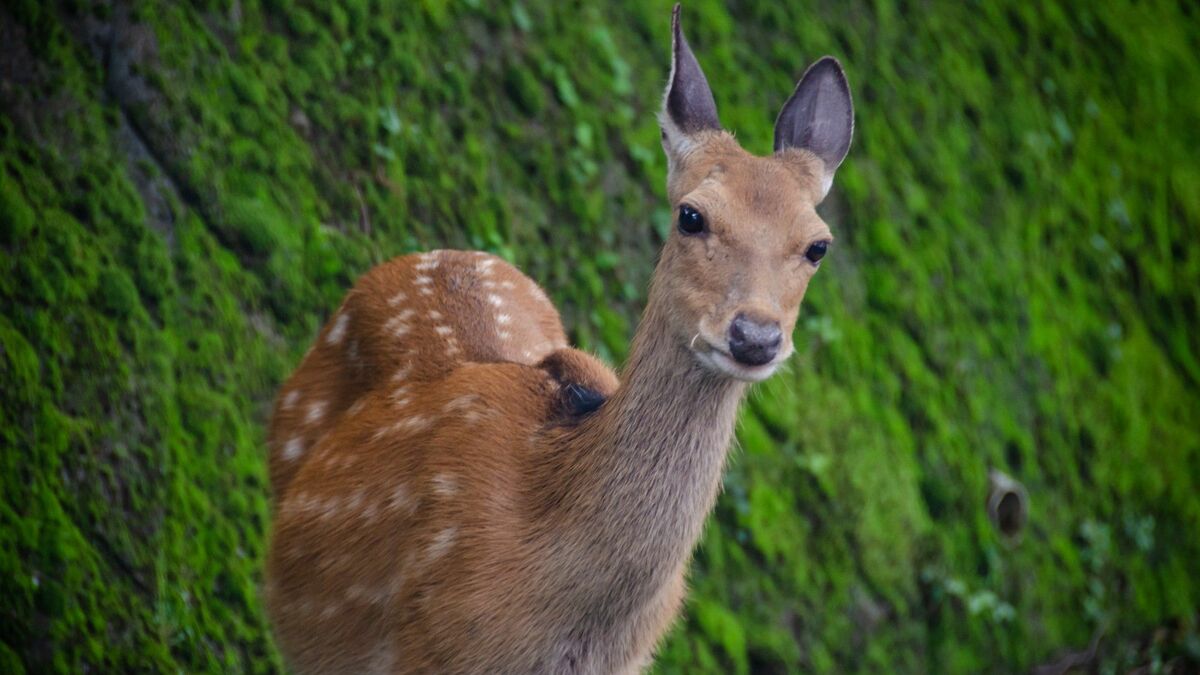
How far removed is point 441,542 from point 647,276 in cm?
330

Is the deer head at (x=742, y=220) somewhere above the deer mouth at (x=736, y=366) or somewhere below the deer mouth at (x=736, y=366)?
above

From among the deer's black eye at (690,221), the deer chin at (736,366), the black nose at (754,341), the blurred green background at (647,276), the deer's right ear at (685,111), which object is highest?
the deer's right ear at (685,111)

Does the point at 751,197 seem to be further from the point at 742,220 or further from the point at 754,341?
the point at 754,341

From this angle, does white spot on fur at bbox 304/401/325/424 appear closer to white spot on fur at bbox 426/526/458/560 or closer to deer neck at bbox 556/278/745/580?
white spot on fur at bbox 426/526/458/560

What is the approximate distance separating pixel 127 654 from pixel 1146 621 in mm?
6570

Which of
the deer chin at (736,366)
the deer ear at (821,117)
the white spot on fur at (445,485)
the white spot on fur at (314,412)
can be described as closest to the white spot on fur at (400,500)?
the white spot on fur at (445,485)

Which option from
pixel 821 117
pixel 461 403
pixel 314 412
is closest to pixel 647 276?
pixel 314 412

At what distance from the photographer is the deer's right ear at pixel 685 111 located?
459 centimetres

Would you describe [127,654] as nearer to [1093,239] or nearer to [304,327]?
[304,327]

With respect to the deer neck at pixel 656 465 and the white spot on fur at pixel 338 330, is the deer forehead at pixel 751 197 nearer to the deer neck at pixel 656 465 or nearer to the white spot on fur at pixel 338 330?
the deer neck at pixel 656 465

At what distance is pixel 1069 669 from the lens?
8.77 meters

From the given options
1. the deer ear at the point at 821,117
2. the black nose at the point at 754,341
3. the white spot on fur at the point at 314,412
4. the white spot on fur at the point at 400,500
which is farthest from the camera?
A: the white spot on fur at the point at 314,412

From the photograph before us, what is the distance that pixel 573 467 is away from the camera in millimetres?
4305

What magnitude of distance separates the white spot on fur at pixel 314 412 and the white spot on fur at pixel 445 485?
3.08ft
